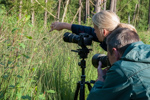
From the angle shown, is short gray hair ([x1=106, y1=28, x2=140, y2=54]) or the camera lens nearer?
short gray hair ([x1=106, y1=28, x2=140, y2=54])

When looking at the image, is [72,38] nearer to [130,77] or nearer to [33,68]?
[33,68]

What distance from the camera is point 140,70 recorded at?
1453 millimetres

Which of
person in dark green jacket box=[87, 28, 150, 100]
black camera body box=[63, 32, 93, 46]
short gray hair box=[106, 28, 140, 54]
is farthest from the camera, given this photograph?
black camera body box=[63, 32, 93, 46]

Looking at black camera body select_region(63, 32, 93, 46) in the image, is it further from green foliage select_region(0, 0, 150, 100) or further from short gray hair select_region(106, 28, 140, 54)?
short gray hair select_region(106, 28, 140, 54)

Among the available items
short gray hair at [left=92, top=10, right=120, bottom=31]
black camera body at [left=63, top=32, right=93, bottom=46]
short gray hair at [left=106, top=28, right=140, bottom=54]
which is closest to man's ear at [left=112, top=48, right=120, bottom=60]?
short gray hair at [left=106, top=28, right=140, bottom=54]

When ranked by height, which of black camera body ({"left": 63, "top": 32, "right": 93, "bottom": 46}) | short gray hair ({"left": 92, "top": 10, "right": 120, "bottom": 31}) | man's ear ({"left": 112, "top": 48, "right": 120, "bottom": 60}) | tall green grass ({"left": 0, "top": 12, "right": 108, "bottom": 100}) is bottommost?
tall green grass ({"left": 0, "top": 12, "right": 108, "bottom": 100})

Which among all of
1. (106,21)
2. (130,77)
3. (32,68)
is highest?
(106,21)

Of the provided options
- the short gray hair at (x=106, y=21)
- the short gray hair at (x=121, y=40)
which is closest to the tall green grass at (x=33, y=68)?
the short gray hair at (x=106, y=21)

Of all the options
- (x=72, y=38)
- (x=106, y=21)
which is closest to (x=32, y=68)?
(x=72, y=38)

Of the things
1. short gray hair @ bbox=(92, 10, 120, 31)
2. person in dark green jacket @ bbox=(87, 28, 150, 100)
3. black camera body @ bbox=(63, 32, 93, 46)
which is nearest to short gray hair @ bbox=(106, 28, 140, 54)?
person in dark green jacket @ bbox=(87, 28, 150, 100)

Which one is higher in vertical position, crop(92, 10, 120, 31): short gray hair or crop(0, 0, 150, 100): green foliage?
crop(92, 10, 120, 31): short gray hair

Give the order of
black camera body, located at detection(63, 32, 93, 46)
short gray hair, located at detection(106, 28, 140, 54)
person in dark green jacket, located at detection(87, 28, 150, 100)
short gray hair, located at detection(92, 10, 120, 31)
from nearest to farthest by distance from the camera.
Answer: person in dark green jacket, located at detection(87, 28, 150, 100), short gray hair, located at detection(106, 28, 140, 54), short gray hair, located at detection(92, 10, 120, 31), black camera body, located at detection(63, 32, 93, 46)

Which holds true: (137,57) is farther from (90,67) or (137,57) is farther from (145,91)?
(90,67)

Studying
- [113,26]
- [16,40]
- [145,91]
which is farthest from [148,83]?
[16,40]
